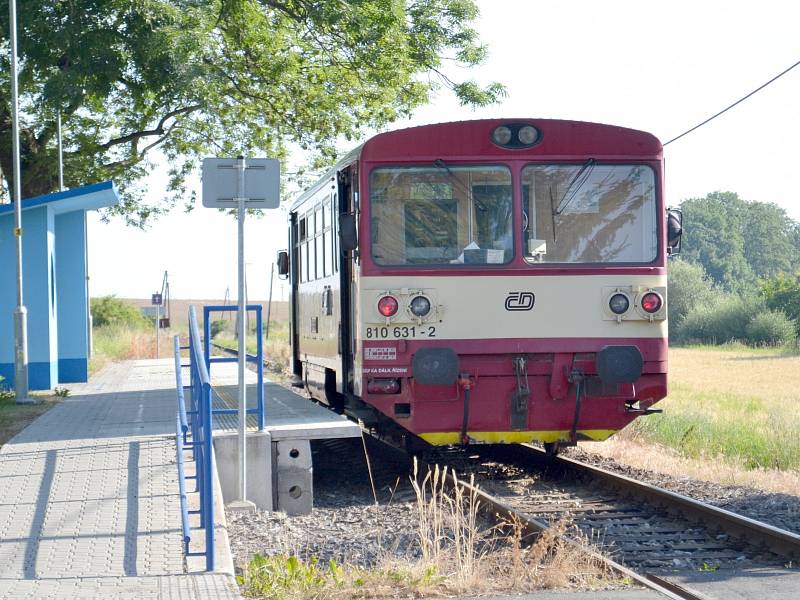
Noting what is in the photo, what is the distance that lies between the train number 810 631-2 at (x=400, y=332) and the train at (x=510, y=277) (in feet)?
0.04

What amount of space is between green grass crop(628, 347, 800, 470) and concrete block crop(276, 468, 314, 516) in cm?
548

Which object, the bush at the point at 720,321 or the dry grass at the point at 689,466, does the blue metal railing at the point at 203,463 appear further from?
the bush at the point at 720,321

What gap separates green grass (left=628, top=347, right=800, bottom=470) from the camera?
558 inches

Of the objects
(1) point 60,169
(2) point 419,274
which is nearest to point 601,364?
(2) point 419,274

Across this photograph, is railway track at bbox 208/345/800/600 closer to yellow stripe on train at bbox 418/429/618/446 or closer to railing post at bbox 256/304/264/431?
yellow stripe on train at bbox 418/429/618/446

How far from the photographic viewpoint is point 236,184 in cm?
921

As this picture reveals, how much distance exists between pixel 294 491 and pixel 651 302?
12.0 feet

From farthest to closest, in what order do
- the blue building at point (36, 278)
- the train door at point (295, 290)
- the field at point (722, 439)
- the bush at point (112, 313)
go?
1. the bush at point (112, 313)
2. the blue building at point (36, 278)
3. the train door at point (295, 290)
4. the field at point (722, 439)

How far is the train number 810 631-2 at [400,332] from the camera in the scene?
10.6 m

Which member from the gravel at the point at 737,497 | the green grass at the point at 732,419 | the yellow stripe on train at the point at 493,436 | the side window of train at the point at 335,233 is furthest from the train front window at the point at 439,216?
the green grass at the point at 732,419

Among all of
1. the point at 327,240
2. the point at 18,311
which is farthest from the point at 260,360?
the point at 18,311

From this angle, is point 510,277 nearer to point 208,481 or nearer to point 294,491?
point 294,491

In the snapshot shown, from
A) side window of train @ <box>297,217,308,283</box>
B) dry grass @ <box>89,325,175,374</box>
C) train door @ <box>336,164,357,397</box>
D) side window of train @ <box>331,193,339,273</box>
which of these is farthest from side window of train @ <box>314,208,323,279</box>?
dry grass @ <box>89,325,175,374</box>

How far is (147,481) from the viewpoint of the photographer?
31.3 feet
